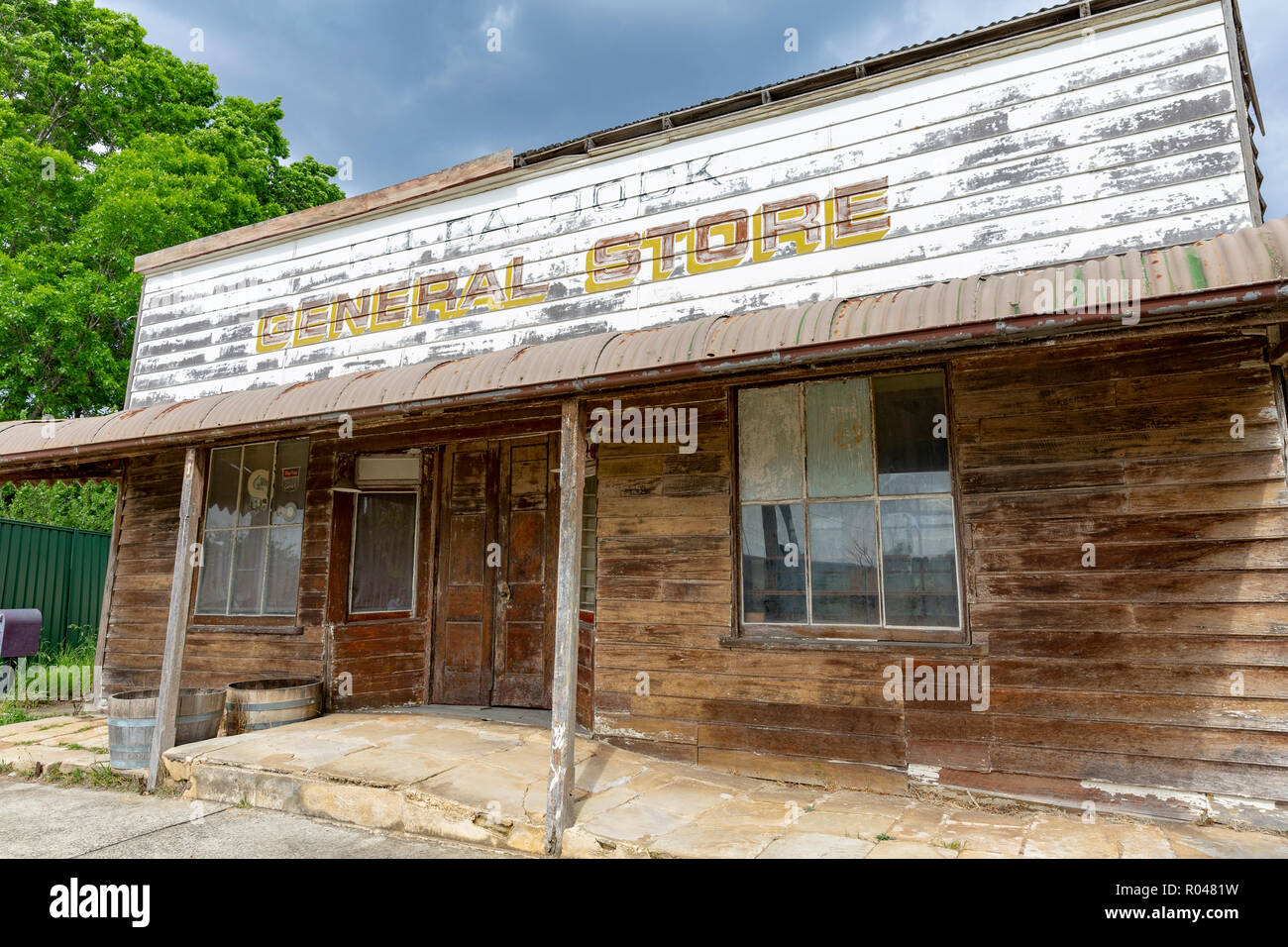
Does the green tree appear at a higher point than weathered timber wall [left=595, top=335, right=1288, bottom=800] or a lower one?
higher

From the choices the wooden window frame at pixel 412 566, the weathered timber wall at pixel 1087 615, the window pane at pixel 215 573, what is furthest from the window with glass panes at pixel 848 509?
the window pane at pixel 215 573

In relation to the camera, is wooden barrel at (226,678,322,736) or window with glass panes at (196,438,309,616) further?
window with glass panes at (196,438,309,616)

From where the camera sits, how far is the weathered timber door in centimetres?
651

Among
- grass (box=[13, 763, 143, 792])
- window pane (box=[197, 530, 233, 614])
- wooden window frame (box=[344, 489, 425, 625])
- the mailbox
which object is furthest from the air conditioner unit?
the mailbox

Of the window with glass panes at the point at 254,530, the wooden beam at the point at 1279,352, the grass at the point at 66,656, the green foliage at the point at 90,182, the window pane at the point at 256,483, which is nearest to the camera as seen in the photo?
the wooden beam at the point at 1279,352

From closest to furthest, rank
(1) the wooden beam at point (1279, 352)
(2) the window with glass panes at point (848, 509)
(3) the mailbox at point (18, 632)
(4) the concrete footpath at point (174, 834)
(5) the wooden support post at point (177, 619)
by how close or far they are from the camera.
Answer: (1) the wooden beam at point (1279, 352), (4) the concrete footpath at point (174, 834), (2) the window with glass panes at point (848, 509), (5) the wooden support post at point (177, 619), (3) the mailbox at point (18, 632)

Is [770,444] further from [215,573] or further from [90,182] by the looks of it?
[90,182]

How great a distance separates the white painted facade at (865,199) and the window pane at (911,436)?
2.12 feet

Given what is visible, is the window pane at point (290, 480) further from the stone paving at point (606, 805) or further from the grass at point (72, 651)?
the grass at point (72, 651)

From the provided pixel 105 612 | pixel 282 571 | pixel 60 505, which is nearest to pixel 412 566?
pixel 282 571

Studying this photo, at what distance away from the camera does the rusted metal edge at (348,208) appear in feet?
21.6

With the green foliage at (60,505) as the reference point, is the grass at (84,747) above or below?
below

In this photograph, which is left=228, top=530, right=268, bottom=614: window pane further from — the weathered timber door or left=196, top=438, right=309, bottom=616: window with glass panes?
the weathered timber door

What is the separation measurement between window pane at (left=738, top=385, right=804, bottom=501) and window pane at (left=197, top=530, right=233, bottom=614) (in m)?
5.54
